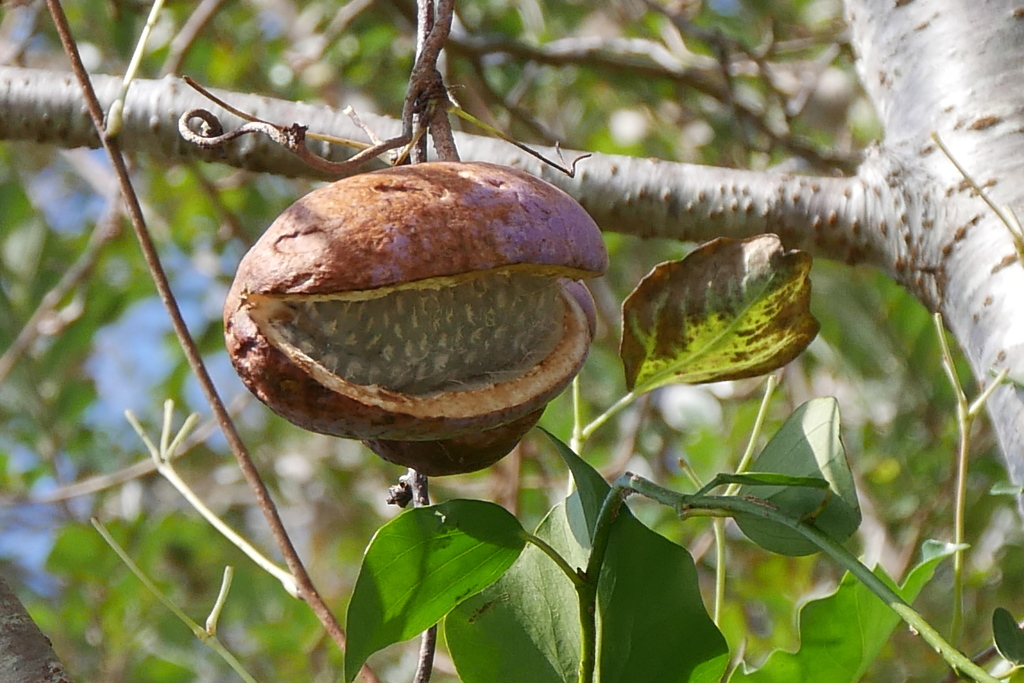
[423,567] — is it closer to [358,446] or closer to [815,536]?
[815,536]

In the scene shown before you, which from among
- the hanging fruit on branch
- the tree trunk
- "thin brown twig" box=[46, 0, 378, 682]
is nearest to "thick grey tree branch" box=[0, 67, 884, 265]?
the tree trunk

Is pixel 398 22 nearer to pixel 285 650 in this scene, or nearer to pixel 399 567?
pixel 285 650

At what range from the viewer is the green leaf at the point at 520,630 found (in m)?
0.55

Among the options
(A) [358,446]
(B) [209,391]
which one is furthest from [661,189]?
(A) [358,446]

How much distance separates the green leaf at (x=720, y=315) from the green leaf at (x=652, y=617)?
0.16 metres

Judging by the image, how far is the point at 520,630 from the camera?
0.56 m

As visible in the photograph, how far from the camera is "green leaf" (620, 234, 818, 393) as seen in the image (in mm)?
589

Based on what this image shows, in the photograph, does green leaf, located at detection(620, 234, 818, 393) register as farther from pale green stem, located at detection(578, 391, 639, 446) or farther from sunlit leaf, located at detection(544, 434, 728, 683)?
sunlit leaf, located at detection(544, 434, 728, 683)

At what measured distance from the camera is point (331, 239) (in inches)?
17.8

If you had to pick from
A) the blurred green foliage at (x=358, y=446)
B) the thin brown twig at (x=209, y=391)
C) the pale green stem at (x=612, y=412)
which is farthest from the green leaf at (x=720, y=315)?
the blurred green foliage at (x=358, y=446)

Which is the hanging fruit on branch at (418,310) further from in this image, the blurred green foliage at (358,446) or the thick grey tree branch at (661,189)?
the blurred green foliage at (358,446)

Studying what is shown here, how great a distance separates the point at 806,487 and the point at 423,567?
0.18 m

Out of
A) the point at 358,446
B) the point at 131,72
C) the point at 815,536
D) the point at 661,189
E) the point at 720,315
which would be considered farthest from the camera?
the point at 358,446

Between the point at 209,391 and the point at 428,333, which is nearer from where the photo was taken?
the point at 428,333
